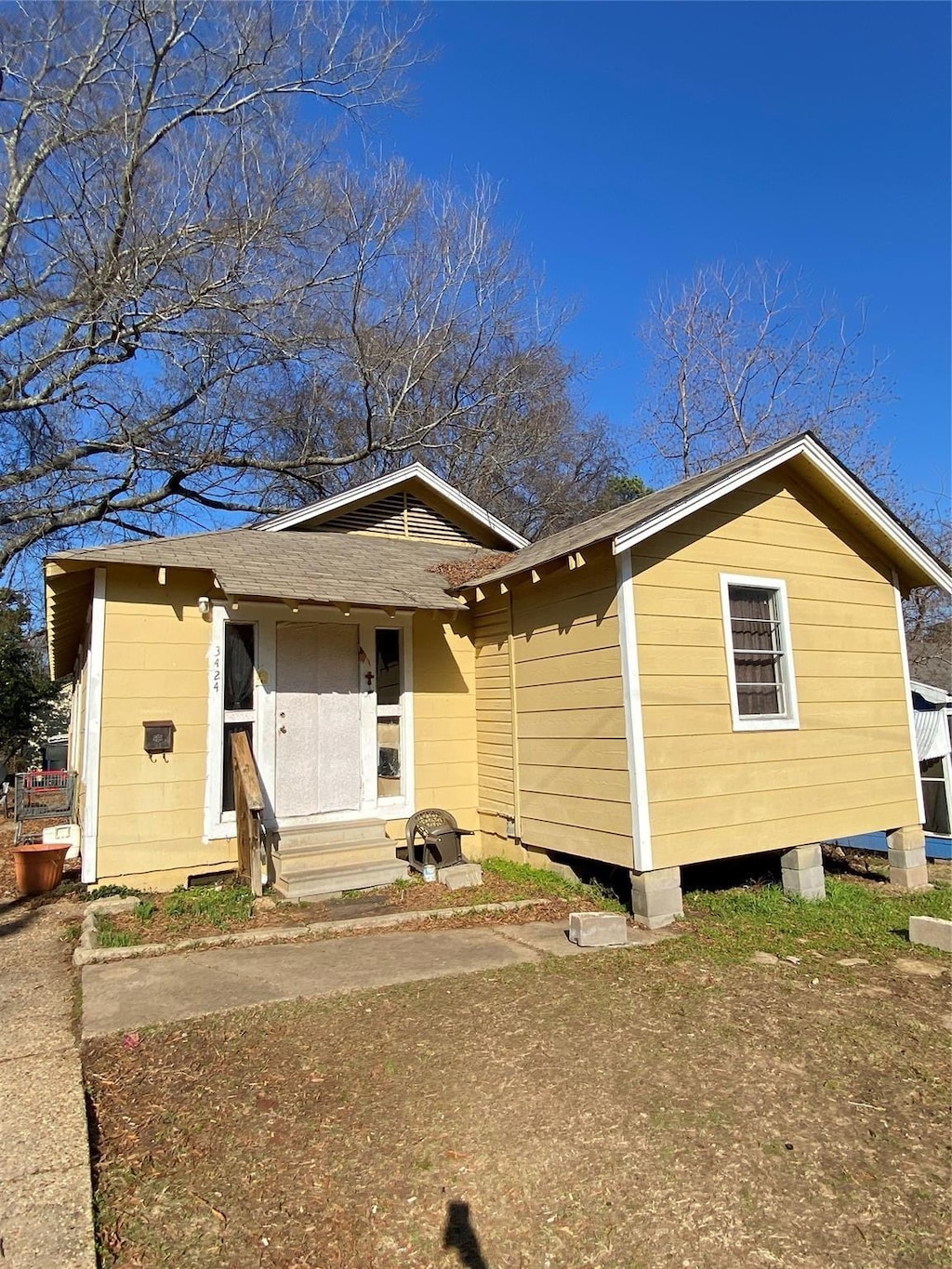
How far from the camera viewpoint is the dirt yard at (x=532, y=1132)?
8.05 feet

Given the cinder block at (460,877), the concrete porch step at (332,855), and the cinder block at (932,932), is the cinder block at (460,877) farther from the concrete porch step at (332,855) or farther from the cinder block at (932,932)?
the cinder block at (932,932)

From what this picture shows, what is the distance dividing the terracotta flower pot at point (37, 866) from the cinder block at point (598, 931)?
201 inches

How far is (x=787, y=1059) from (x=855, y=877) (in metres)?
5.87

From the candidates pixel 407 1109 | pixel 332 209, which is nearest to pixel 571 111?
pixel 332 209

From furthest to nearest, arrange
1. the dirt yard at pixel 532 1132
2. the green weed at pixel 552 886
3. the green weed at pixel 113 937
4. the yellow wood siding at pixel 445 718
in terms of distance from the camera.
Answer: the yellow wood siding at pixel 445 718, the green weed at pixel 552 886, the green weed at pixel 113 937, the dirt yard at pixel 532 1132

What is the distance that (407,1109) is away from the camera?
3.25 metres

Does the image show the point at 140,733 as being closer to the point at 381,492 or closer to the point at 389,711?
the point at 389,711

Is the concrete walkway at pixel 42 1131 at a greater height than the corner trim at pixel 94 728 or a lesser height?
lesser

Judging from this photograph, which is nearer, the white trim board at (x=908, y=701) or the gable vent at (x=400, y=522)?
the white trim board at (x=908, y=701)

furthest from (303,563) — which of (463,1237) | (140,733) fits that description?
(463,1237)

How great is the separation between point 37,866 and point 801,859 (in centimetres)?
753

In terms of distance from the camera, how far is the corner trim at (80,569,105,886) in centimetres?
676

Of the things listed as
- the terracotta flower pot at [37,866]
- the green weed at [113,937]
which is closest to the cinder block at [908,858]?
the green weed at [113,937]

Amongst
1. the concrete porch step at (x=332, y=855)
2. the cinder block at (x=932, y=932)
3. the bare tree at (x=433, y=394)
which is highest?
the bare tree at (x=433, y=394)
